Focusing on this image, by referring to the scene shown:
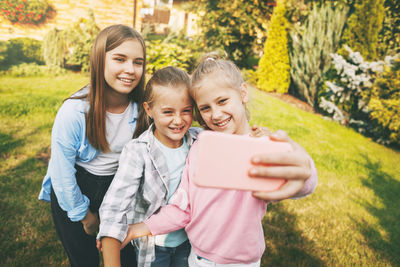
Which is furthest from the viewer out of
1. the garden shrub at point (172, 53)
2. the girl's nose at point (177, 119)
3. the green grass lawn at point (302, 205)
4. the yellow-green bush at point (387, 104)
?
the garden shrub at point (172, 53)

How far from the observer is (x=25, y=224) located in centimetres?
245

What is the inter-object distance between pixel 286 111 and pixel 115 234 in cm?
664

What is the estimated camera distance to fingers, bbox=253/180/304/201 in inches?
30.3

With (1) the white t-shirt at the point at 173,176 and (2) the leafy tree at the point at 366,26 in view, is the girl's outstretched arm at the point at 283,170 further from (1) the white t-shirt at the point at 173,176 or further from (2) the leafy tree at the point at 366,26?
(2) the leafy tree at the point at 366,26

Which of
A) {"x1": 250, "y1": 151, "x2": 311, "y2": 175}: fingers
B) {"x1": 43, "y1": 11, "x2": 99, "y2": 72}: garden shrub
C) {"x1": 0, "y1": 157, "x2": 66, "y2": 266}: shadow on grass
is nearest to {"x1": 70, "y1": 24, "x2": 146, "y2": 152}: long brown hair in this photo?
{"x1": 250, "y1": 151, "x2": 311, "y2": 175}: fingers

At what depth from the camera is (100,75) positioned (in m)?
1.54

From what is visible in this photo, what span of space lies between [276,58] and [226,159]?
8.59m

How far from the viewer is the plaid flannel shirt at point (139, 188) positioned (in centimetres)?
119

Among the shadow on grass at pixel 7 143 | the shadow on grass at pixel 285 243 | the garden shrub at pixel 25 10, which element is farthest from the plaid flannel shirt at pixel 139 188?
the garden shrub at pixel 25 10

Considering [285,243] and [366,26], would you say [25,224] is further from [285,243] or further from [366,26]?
[366,26]

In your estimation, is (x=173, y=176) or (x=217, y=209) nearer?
(x=217, y=209)

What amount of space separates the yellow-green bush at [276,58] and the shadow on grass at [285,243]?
21.3ft

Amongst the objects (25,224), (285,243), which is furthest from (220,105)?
(25,224)

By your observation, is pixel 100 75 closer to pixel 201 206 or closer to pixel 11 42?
pixel 201 206
